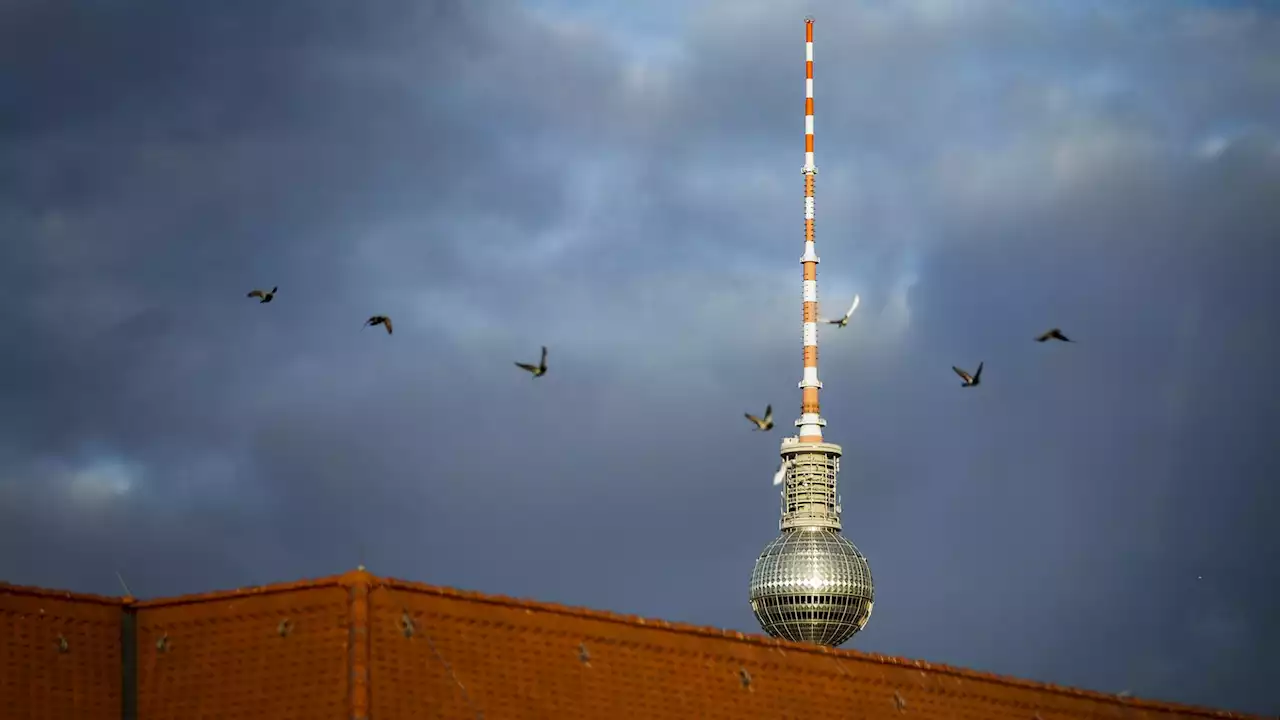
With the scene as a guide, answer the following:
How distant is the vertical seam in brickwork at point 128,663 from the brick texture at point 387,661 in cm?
14

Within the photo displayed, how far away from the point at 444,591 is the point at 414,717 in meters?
2.97

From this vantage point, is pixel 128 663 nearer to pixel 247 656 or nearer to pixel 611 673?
pixel 247 656

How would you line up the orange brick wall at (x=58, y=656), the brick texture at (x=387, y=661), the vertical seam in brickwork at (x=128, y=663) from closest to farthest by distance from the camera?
the brick texture at (x=387, y=661)
the orange brick wall at (x=58, y=656)
the vertical seam in brickwork at (x=128, y=663)

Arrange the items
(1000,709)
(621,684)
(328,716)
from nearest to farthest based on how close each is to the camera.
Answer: (328,716) → (621,684) → (1000,709)

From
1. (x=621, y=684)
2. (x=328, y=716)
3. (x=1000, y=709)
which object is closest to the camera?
(x=328, y=716)

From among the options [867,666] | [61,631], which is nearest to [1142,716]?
[867,666]

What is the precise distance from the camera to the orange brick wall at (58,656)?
56719 millimetres

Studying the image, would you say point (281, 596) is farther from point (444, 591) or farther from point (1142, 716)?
point (1142, 716)

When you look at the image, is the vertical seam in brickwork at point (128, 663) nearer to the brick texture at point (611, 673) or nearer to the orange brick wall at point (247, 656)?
the orange brick wall at point (247, 656)

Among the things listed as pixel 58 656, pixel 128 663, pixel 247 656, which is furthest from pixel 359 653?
pixel 58 656

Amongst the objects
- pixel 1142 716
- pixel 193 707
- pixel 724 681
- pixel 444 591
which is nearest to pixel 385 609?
pixel 444 591

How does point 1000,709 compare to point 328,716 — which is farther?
point 1000,709

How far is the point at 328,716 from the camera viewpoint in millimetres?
54875

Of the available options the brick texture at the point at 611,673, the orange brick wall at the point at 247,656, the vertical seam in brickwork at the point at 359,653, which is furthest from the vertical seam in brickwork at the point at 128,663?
the brick texture at the point at 611,673
